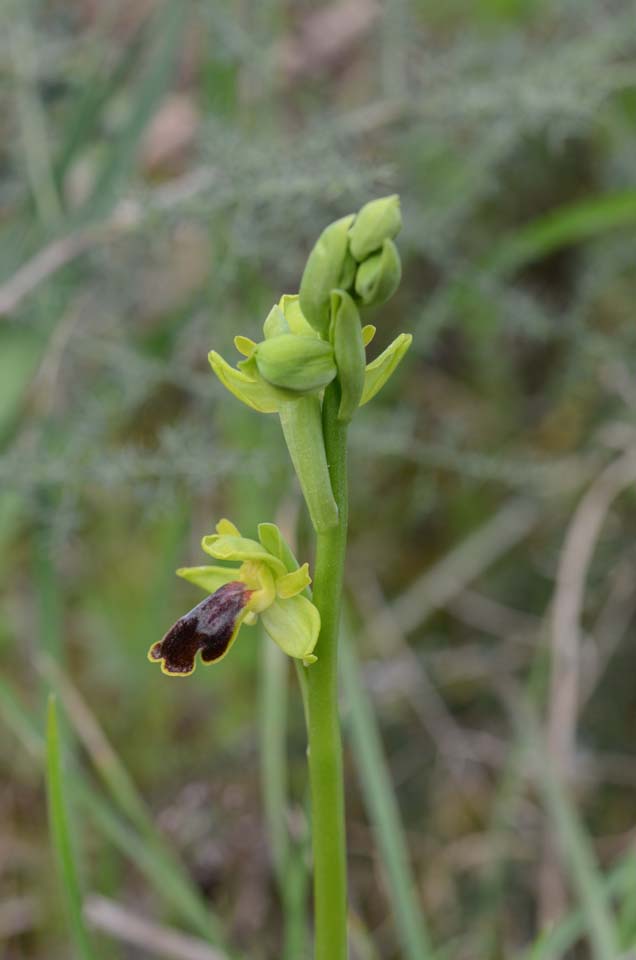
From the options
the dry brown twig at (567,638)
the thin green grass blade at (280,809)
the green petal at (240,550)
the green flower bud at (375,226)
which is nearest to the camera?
the green flower bud at (375,226)

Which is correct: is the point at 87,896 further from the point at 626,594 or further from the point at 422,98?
the point at 422,98

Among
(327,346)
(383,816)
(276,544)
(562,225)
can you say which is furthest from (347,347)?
(562,225)

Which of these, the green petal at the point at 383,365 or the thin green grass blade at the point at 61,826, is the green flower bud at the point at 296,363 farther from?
the thin green grass blade at the point at 61,826

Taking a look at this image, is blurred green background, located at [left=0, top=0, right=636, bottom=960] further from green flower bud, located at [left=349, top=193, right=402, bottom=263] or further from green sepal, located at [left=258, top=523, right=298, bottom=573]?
green flower bud, located at [left=349, top=193, right=402, bottom=263]

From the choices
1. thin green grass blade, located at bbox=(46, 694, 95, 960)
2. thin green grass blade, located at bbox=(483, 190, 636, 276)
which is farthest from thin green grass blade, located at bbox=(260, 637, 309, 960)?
thin green grass blade, located at bbox=(483, 190, 636, 276)

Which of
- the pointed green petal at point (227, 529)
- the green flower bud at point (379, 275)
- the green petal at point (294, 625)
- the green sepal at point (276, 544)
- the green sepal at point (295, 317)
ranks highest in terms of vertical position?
the green sepal at point (295, 317)

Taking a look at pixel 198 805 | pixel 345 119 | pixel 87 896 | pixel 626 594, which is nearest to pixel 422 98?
pixel 345 119

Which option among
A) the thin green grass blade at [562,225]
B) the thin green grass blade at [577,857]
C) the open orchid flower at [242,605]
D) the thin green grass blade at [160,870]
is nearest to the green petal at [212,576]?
the open orchid flower at [242,605]
